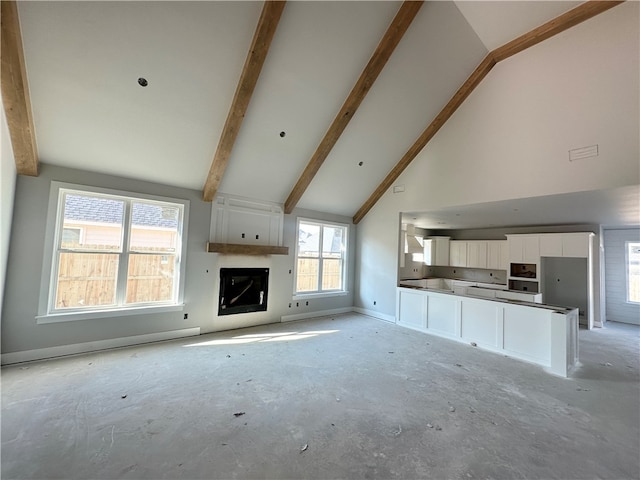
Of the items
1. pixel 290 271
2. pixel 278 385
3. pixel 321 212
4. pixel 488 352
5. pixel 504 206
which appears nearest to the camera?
pixel 278 385

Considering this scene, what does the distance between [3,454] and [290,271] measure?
465 centimetres

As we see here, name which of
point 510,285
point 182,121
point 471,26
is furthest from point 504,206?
point 182,121

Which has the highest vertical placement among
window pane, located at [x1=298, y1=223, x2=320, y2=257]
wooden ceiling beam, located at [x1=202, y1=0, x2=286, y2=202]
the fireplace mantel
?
wooden ceiling beam, located at [x1=202, y1=0, x2=286, y2=202]

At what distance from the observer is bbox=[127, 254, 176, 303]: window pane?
4.42 m

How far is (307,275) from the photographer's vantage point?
665 cm

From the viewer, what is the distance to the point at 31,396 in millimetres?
2764

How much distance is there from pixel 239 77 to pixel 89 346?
447 cm

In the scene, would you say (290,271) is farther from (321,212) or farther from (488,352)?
(488,352)

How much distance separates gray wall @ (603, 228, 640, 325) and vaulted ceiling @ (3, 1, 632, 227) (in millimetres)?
5940

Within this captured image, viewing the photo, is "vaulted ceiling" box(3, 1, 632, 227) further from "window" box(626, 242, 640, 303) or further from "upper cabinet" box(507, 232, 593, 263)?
"window" box(626, 242, 640, 303)

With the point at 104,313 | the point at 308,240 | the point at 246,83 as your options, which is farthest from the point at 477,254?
the point at 104,313

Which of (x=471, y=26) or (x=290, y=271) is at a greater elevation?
(x=471, y=26)

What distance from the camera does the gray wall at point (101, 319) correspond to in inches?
139

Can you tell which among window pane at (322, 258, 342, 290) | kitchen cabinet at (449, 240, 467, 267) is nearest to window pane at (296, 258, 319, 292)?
window pane at (322, 258, 342, 290)
